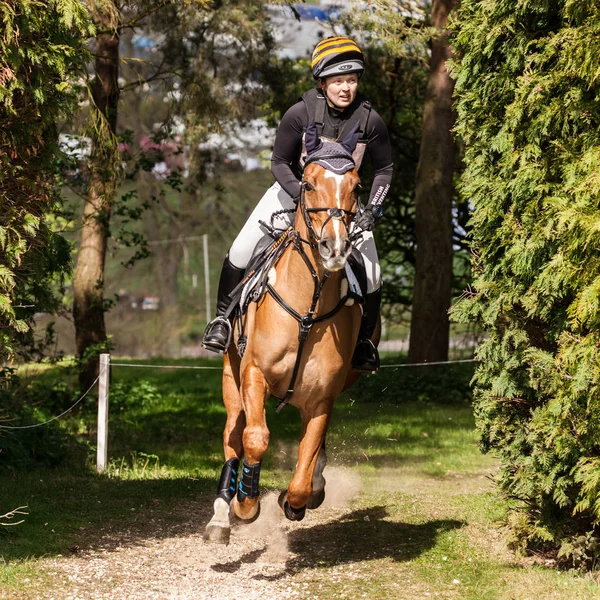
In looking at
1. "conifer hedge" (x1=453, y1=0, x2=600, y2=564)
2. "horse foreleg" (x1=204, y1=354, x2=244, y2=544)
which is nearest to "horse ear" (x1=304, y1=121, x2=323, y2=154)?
"conifer hedge" (x1=453, y1=0, x2=600, y2=564)

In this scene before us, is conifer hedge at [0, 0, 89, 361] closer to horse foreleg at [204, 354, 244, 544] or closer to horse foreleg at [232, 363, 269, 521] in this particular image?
horse foreleg at [232, 363, 269, 521]

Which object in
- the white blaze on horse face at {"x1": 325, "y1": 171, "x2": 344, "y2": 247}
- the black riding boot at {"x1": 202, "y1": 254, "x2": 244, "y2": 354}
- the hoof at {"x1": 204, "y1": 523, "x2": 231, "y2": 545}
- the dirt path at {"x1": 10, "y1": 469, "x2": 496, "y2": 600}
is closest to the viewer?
the white blaze on horse face at {"x1": 325, "y1": 171, "x2": 344, "y2": 247}

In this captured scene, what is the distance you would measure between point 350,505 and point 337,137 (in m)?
4.23

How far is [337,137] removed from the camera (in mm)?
7109

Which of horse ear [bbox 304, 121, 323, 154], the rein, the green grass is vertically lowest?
the green grass

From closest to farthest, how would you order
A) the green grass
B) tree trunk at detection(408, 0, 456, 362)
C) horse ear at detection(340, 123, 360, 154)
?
horse ear at detection(340, 123, 360, 154), the green grass, tree trunk at detection(408, 0, 456, 362)

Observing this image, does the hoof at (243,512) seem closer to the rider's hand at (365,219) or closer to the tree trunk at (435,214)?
the rider's hand at (365,219)

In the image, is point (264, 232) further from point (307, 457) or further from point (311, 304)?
point (307, 457)

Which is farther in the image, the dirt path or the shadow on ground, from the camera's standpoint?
the shadow on ground

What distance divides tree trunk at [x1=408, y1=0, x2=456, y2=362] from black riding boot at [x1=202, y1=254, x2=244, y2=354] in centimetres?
1004

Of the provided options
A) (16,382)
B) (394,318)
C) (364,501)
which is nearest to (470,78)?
(364,501)

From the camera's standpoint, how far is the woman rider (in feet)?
23.0

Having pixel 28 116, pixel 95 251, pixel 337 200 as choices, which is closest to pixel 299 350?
pixel 337 200

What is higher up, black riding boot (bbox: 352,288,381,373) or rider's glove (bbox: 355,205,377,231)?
rider's glove (bbox: 355,205,377,231)
